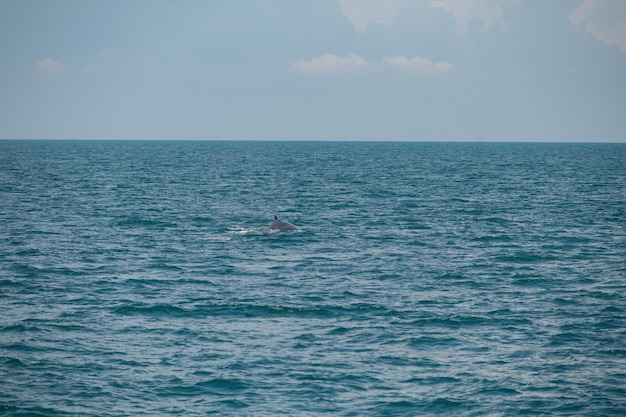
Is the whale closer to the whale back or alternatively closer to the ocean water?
the whale back

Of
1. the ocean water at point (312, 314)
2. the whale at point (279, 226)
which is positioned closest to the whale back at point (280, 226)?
the whale at point (279, 226)

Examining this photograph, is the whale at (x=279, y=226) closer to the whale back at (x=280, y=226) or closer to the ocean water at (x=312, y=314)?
the whale back at (x=280, y=226)

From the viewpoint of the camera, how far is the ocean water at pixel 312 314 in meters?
25.4

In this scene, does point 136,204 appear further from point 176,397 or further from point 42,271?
point 176,397

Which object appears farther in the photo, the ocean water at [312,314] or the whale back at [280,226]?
the whale back at [280,226]

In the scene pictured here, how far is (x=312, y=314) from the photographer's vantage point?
34781 millimetres

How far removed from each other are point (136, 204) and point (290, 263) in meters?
38.0

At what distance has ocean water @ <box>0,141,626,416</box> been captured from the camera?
83.4 ft

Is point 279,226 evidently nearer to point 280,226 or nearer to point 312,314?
point 280,226

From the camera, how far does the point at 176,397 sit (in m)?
25.2

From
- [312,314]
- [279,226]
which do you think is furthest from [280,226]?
[312,314]

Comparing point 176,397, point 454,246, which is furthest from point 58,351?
point 454,246

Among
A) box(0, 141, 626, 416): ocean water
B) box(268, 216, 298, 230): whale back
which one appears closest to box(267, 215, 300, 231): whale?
box(268, 216, 298, 230): whale back

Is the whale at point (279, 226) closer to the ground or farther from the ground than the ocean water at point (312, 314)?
farther from the ground
